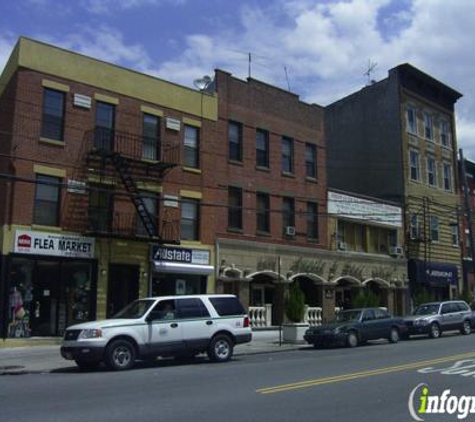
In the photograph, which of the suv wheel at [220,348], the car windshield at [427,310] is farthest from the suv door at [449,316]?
the suv wheel at [220,348]

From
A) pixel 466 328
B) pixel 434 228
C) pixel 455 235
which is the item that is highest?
pixel 434 228

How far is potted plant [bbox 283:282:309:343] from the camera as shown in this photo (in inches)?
948

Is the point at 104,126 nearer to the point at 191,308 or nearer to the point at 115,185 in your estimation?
the point at 115,185

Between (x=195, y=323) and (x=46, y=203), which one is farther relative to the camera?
(x=46, y=203)

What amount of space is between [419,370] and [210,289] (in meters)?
13.7

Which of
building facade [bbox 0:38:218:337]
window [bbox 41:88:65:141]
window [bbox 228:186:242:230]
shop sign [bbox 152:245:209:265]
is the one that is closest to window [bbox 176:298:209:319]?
building facade [bbox 0:38:218:337]

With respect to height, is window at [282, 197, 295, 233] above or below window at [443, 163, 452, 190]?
below

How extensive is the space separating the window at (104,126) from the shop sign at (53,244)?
12.1 feet

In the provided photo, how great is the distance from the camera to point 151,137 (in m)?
25.1

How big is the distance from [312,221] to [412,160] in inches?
402

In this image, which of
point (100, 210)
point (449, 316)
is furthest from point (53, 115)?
point (449, 316)

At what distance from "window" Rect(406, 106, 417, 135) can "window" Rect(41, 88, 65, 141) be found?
2274 cm

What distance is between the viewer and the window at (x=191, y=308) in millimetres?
16766

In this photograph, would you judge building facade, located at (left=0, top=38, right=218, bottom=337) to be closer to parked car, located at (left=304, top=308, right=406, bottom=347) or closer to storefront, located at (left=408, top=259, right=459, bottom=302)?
parked car, located at (left=304, top=308, right=406, bottom=347)
